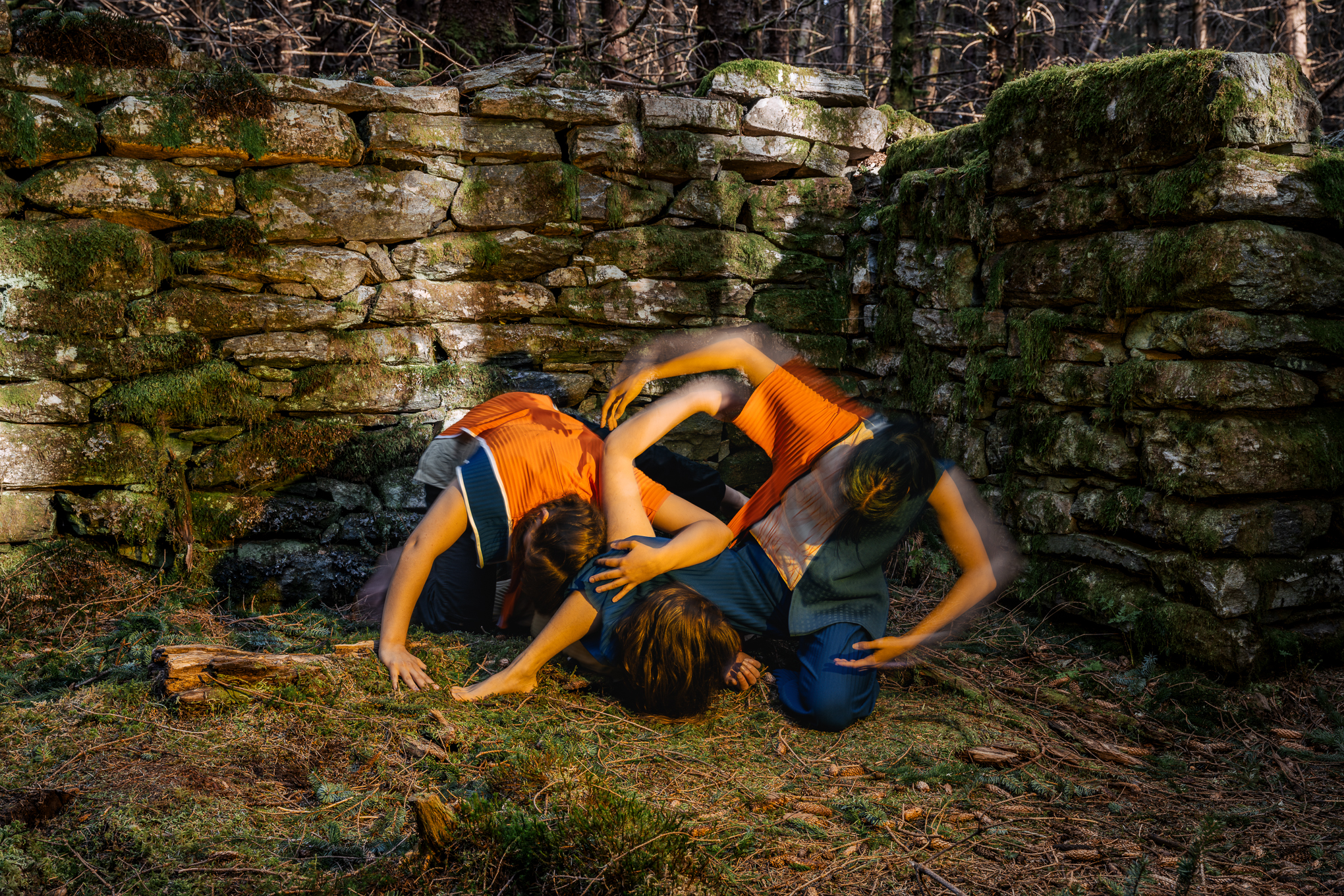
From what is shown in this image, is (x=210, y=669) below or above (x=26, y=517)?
below

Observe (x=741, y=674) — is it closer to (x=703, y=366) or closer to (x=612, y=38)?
(x=703, y=366)

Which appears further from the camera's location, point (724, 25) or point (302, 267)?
point (724, 25)

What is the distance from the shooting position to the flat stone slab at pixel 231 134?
339 cm

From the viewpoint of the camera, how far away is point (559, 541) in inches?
106

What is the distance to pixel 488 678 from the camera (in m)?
2.64

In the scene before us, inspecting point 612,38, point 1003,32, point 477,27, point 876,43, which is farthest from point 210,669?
point 876,43

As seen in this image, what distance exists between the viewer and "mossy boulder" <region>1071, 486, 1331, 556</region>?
275 centimetres

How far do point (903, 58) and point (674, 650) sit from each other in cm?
477

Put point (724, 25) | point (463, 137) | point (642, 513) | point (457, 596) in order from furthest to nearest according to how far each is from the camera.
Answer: point (724, 25) < point (463, 137) < point (457, 596) < point (642, 513)

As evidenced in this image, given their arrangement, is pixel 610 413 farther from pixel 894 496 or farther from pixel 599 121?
pixel 599 121

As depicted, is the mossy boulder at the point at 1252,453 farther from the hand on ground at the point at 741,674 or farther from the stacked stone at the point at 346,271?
the stacked stone at the point at 346,271

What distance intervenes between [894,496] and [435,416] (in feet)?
7.40

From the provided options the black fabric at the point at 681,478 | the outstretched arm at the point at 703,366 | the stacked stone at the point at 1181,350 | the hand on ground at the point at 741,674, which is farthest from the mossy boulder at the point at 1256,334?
the hand on ground at the point at 741,674

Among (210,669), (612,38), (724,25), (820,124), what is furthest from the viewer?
(724,25)
